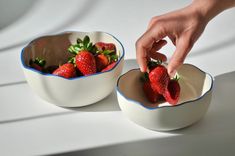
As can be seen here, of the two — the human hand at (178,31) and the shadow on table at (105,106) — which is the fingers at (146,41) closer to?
the human hand at (178,31)

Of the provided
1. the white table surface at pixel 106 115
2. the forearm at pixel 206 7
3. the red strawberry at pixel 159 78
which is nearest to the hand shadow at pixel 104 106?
the white table surface at pixel 106 115

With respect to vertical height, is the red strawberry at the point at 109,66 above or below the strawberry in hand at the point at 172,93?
above

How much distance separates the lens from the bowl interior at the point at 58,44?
1199 mm

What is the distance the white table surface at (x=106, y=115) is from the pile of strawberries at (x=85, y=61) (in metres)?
0.08

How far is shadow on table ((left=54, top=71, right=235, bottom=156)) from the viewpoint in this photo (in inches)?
37.9

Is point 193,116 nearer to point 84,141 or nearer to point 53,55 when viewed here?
point 84,141

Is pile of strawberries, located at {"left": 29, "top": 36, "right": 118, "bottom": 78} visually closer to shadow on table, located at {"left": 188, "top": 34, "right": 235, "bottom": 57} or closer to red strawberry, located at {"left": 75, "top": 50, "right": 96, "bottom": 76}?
red strawberry, located at {"left": 75, "top": 50, "right": 96, "bottom": 76}

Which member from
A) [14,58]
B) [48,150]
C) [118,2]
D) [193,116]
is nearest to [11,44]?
[14,58]

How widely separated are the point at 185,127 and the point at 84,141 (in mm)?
206

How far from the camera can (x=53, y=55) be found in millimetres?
1227

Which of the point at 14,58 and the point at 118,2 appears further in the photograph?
the point at 118,2

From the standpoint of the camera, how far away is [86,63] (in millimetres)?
1083

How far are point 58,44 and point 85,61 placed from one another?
169 mm

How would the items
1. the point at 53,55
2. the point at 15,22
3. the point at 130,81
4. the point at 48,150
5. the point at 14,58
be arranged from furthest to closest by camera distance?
the point at 15,22, the point at 14,58, the point at 53,55, the point at 130,81, the point at 48,150
